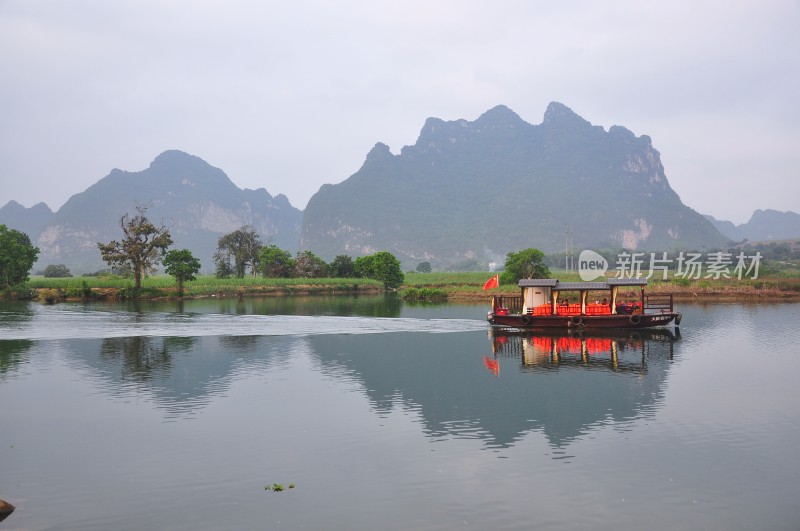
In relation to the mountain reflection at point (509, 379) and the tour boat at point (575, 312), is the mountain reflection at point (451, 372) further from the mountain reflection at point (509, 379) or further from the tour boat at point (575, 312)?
the tour boat at point (575, 312)

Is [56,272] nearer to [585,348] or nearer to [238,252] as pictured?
[238,252]

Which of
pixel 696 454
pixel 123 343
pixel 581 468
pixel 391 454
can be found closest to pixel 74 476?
pixel 391 454

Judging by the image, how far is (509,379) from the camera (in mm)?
26562

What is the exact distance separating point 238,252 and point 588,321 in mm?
88568

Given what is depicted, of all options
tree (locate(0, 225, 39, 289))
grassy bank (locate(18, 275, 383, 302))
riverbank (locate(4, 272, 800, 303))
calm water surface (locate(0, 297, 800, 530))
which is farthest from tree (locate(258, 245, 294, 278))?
calm water surface (locate(0, 297, 800, 530))

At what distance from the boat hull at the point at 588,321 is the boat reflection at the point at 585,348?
1.95 feet

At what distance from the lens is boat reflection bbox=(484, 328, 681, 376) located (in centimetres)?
3030

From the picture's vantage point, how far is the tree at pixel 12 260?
3019 inches

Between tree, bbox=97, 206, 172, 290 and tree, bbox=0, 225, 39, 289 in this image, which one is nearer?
tree, bbox=0, 225, 39, 289

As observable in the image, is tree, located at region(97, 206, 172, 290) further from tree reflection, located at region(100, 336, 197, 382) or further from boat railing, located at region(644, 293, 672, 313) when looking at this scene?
boat railing, located at region(644, 293, 672, 313)

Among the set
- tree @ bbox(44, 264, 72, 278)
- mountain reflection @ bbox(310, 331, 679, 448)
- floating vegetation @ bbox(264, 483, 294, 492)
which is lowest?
floating vegetation @ bbox(264, 483, 294, 492)

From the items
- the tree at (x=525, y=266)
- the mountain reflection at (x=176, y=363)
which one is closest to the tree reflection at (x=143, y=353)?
the mountain reflection at (x=176, y=363)

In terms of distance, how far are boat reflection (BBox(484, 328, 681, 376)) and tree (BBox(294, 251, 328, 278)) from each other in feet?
225

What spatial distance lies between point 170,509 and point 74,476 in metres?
3.45
